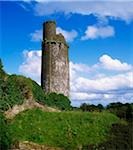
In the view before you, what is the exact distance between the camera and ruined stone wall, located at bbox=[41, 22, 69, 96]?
5025cm

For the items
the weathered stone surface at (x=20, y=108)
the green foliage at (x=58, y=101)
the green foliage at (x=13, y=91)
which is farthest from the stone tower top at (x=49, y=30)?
the weathered stone surface at (x=20, y=108)

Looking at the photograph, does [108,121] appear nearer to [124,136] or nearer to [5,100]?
[124,136]

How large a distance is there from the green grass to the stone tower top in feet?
59.0

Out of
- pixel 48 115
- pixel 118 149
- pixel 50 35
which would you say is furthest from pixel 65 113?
pixel 50 35

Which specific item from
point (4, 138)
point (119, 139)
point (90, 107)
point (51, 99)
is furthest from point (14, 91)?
point (90, 107)

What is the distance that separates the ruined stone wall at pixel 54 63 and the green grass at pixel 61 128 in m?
15.2

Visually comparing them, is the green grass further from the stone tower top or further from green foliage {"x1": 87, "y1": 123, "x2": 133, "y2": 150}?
the stone tower top

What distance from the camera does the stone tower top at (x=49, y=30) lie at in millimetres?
51500

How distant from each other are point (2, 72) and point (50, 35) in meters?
17.2

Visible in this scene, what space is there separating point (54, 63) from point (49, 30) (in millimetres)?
3947

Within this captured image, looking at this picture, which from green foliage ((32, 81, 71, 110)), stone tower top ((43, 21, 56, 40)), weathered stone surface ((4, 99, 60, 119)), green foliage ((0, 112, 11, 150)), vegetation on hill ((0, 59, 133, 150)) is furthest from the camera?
stone tower top ((43, 21, 56, 40))

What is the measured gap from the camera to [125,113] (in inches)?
1526

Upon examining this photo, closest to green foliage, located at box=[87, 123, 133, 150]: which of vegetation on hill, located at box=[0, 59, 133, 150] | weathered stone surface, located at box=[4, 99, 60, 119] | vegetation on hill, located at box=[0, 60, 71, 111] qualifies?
vegetation on hill, located at box=[0, 59, 133, 150]

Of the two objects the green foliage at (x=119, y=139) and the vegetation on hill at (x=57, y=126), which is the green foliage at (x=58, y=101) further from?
the green foliage at (x=119, y=139)
